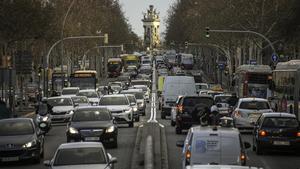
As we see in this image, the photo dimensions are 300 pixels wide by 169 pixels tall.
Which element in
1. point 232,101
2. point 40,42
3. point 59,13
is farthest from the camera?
point 59,13

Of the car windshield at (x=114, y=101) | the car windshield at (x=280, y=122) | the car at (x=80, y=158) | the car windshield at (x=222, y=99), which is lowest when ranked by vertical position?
the car windshield at (x=222, y=99)

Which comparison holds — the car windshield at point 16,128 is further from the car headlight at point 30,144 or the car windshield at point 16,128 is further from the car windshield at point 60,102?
the car windshield at point 60,102

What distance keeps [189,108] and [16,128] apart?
11491 millimetres

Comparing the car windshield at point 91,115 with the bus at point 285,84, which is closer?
the car windshield at point 91,115

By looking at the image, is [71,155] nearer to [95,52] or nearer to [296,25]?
[296,25]

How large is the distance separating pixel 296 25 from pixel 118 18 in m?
109

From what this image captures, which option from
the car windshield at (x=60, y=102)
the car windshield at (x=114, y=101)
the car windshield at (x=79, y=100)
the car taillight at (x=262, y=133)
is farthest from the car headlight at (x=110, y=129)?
the car windshield at (x=79, y=100)

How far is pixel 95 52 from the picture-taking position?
452ft

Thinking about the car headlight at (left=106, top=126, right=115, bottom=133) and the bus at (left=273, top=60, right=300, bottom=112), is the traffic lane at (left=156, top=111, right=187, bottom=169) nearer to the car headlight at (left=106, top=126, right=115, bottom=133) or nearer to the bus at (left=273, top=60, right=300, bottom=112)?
the car headlight at (left=106, top=126, right=115, bottom=133)

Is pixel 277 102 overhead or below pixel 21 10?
below

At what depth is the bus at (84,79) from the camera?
7419 centimetres

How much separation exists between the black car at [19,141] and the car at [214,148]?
8803mm

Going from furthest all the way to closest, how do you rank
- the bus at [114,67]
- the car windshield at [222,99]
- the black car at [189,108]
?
the bus at [114,67]
the car windshield at [222,99]
the black car at [189,108]

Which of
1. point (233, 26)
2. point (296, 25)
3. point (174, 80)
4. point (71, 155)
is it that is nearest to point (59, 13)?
point (233, 26)
